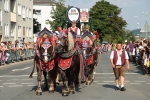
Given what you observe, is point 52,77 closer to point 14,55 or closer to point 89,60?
point 89,60

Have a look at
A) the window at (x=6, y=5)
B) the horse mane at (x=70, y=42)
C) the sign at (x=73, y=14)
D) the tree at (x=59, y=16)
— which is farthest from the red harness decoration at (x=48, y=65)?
the window at (x=6, y=5)

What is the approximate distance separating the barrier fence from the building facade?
5.14m

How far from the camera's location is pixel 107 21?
106 m

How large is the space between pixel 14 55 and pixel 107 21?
7460cm

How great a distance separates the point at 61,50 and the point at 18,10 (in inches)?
1872

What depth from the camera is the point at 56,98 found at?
38.7 feet

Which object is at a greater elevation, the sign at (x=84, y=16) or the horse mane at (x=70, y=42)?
the sign at (x=84, y=16)

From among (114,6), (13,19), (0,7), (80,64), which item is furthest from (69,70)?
(114,6)

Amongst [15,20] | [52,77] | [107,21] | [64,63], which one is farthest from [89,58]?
[107,21]

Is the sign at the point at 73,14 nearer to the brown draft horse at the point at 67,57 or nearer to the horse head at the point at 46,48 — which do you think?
the brown draft horse at the point at 67,57

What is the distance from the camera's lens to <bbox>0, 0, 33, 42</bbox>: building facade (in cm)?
4975

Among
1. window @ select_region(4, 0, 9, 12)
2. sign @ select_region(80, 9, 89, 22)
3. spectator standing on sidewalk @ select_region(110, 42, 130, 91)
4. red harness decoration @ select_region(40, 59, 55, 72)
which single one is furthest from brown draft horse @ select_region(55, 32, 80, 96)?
window @ select_region(4, 0, 9, 12)

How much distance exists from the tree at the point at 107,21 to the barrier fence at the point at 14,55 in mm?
63213

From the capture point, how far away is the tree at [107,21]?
103688 mm
